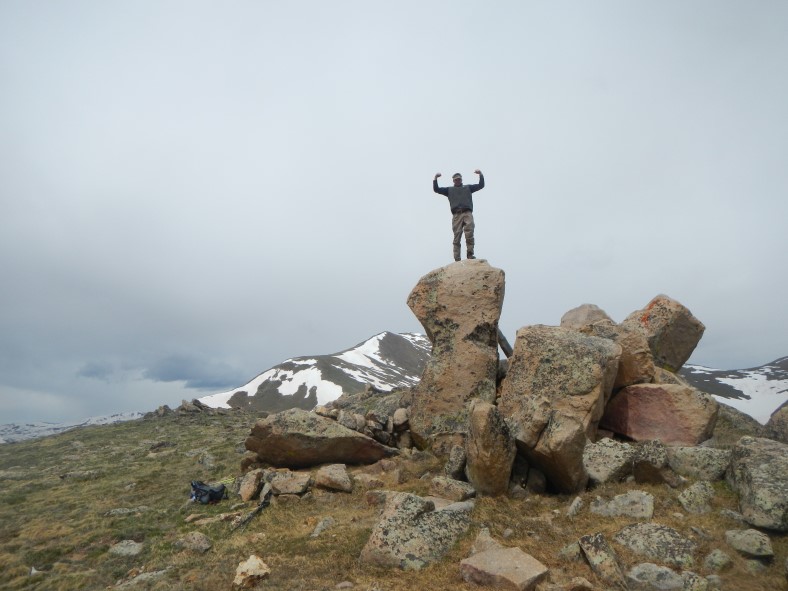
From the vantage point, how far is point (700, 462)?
1438 cm

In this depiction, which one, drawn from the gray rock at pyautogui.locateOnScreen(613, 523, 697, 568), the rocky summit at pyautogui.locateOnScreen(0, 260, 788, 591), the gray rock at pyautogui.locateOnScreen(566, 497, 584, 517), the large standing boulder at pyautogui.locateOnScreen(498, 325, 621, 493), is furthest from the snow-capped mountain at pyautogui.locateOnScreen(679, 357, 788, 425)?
the gray rock at pyautogui.locateOnScreen(613, 523, 697, 568)

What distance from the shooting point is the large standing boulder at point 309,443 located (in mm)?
19859

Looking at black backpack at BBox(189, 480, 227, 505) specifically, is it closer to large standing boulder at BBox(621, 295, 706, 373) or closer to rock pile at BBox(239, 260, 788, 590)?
rock pile at BBox(239, 260, 788, 590)

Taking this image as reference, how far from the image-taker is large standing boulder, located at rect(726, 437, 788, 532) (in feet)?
35.2

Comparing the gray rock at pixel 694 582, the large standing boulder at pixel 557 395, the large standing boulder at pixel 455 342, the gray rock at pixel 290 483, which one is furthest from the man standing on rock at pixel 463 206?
the gray rock at pixel 694 582

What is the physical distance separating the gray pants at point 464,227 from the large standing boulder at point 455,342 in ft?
5.85

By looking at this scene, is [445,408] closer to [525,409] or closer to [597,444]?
[525,409]

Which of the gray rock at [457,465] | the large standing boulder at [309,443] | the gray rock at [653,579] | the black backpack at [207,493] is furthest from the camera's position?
the large standing boulder at [309,443]

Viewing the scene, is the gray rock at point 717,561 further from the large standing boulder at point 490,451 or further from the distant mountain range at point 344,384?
the distant mountain range at point 344,384

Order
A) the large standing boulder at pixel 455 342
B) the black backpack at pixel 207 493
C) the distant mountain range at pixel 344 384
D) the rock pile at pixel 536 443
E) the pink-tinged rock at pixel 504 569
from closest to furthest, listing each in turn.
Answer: the pink-tinged rock at pixel 504 569 < the rock pile at pixel 536 443 < the black backpack at pixel 207 493 < the large standing boulder at pixel 455 342 < the distant mountain range at pixel 344 384

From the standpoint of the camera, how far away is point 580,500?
520 inches

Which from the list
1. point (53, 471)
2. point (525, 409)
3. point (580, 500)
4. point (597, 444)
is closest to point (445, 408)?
point (525, 409)

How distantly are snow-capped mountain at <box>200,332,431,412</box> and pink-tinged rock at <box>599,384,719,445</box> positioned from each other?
101247mm

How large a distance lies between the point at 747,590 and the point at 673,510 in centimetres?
366
